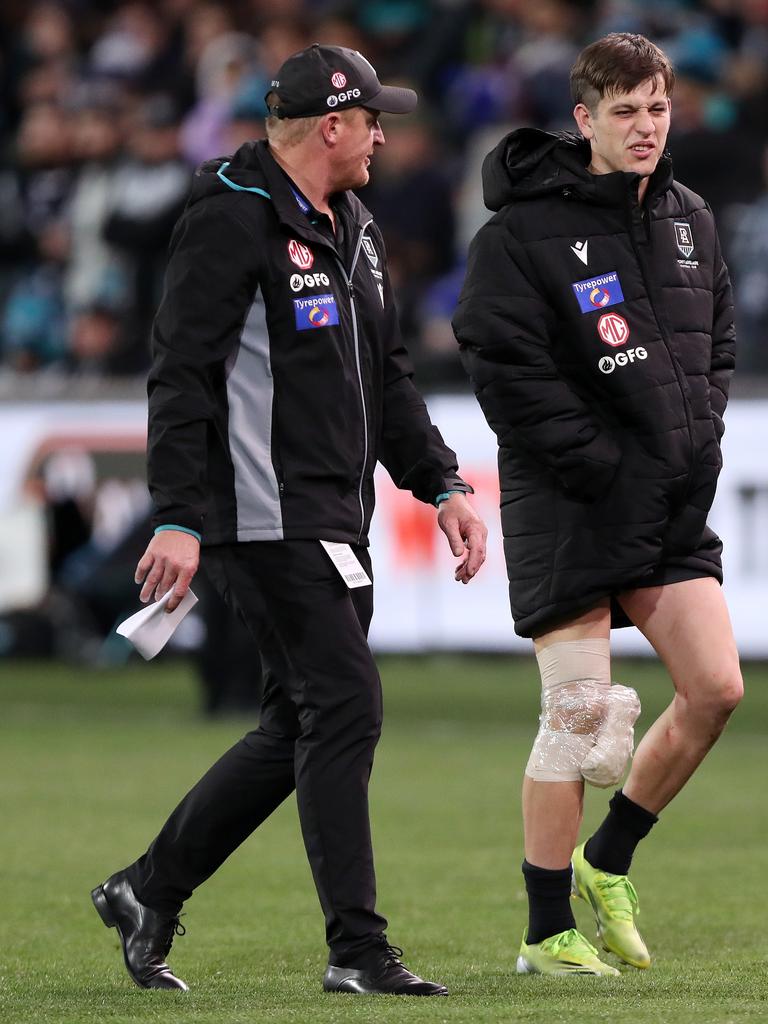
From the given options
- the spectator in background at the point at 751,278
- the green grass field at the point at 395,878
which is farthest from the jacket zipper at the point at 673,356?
the spectator in background at the point at 751,278

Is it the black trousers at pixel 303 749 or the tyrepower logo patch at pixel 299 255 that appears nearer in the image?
the black trousers at pixel 303 749

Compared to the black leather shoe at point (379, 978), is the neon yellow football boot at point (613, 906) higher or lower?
lower

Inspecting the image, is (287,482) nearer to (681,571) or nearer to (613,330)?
(613,330)

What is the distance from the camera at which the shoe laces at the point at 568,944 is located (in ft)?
16.4

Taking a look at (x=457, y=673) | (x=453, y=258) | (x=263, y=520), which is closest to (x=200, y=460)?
(x=263, y=520)

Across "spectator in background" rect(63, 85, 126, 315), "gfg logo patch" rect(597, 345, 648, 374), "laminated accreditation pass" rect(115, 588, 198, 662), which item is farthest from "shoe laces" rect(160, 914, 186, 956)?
"spectator in background" rect(63, 85, 126, 315)

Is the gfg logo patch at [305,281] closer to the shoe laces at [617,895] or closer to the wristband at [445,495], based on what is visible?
the wristband at [445,495]

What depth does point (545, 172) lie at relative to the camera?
5.19 meters

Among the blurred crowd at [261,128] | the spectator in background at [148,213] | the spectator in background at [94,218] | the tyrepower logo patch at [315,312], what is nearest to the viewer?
the tyrepower logo patch at [315,312]

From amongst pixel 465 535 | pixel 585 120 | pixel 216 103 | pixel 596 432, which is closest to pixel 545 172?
pixel 585 120

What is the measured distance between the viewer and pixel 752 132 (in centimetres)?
1454

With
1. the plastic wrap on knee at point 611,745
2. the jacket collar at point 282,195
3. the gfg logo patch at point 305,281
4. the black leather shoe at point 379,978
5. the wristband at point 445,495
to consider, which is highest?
the jacket collar at point 282,195

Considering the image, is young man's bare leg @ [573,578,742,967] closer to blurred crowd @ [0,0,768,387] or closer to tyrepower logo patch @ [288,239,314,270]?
tyrepower logo patch @ [288,239,314,270]

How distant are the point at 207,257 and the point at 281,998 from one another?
1691 millimetres
